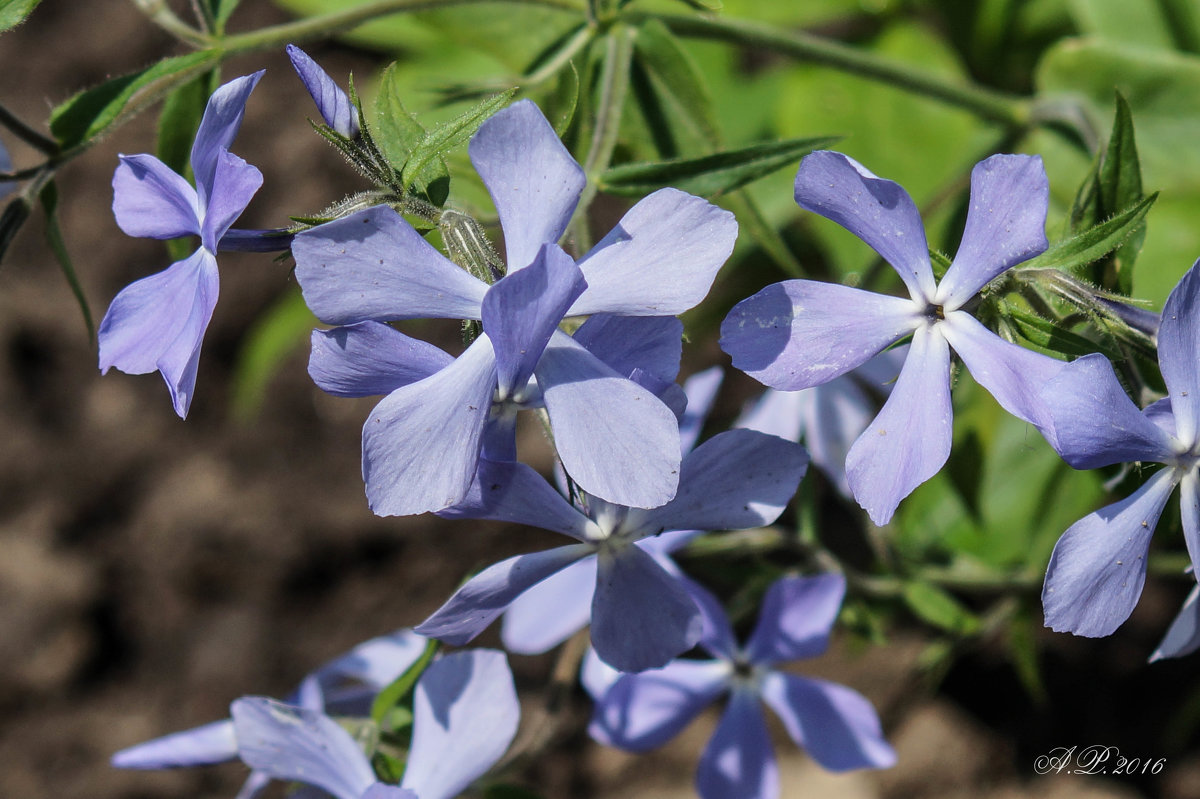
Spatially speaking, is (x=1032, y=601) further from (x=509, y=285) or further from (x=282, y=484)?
(x=282, y=484)

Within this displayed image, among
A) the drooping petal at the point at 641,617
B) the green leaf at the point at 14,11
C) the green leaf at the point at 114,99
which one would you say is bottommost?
the drooping petal at the point at 641,617

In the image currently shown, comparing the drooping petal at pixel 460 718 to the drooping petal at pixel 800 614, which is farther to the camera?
the drooping petal at pixel 800 614

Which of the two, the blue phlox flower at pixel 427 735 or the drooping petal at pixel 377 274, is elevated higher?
the drooping petal at pixel 377 274

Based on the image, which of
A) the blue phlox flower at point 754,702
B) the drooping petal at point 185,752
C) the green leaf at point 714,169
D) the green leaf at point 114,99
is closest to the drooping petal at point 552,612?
the blue phlox flower at point 754,702

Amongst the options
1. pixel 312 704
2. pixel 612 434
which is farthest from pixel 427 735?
pixel 612 434

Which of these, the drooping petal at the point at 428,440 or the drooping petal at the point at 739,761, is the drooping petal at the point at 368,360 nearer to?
the drooping petal at the point at 428,440

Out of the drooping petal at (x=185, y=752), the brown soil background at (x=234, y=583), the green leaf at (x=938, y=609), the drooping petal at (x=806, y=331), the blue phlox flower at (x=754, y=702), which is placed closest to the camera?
the drooping petal at (x=806, y=331)

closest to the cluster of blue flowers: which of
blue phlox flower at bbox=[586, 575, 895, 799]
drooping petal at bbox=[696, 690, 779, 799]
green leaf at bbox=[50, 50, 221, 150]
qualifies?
green leaf at bbox=[50, 50, 221, 150]

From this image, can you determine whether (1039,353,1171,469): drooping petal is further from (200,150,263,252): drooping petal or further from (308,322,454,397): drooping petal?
(200,150,263,252): drooping petal
